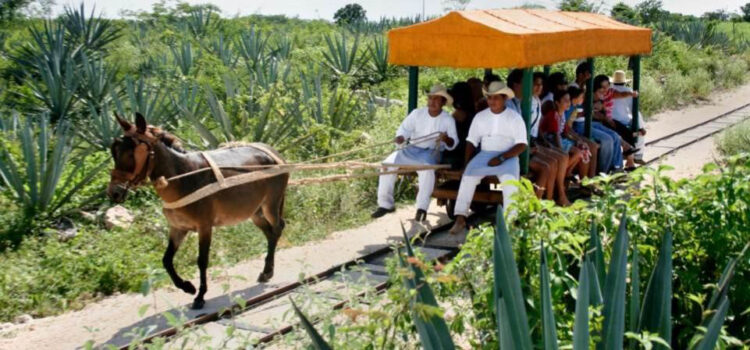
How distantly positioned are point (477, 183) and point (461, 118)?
96cm

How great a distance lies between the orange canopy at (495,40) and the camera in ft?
27.2

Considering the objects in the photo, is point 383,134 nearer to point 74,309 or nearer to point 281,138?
point 281,138

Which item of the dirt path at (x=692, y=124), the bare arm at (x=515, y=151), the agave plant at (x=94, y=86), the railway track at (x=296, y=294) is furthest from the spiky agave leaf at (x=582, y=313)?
the agave plant at (x=94, y=86)

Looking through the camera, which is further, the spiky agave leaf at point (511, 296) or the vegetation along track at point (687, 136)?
the vegetation along track at point (687, 136)

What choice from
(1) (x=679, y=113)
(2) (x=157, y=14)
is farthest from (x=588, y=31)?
(2) (x=157, y=14)

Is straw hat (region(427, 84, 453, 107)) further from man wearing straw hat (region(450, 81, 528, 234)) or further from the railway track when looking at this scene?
the railway track

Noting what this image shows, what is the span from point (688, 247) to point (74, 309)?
16.2 feet

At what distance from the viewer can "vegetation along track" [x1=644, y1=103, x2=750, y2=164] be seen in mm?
15562

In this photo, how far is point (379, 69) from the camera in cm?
2042

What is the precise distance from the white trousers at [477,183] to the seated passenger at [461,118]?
1.78 ft

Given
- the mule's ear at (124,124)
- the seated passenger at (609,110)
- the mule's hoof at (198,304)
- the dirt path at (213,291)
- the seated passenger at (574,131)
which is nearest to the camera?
the mule's ear at (124,124)

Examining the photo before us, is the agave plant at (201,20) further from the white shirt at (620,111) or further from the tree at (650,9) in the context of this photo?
the tree at (650,9)

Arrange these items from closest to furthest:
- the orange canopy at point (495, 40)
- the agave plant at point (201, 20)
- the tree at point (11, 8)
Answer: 1. the orange canopy at point (495, 40)
2. the tree at point (11, 8)
3. the agave plant at point (201, 20)

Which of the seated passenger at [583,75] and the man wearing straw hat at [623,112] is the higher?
the seated passenger at [583,75]
